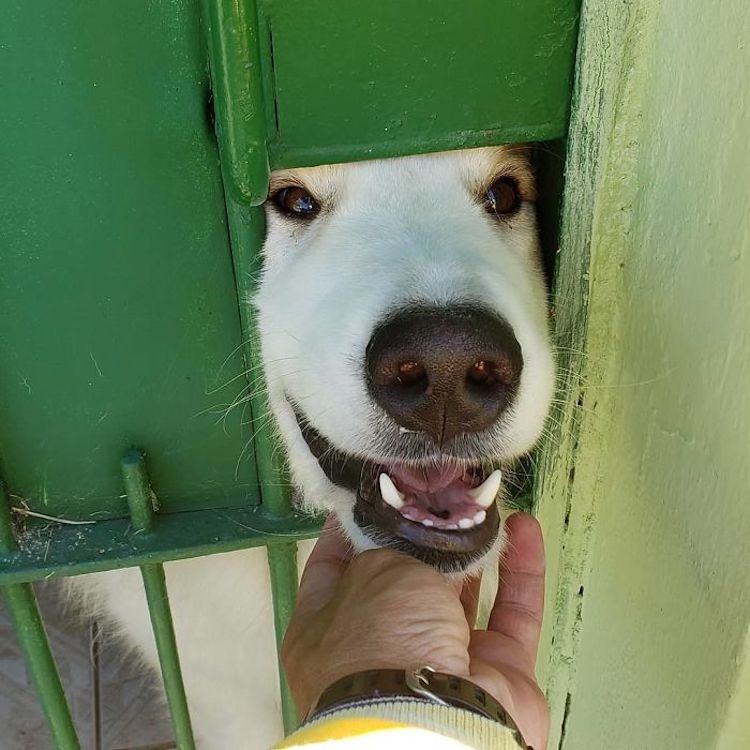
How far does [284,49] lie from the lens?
4.36 feet

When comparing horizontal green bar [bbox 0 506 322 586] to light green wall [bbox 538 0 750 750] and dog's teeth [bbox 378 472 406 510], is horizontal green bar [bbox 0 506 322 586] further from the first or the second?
light green wall [bbox 538 0 750 750]

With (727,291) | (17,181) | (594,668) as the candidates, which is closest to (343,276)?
(17,181)

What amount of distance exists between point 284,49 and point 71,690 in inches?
117

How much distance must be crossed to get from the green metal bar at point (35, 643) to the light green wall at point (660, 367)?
3.57 ft

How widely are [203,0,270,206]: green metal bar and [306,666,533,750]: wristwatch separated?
702 millimetres

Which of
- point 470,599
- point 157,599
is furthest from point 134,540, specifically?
point 470,599

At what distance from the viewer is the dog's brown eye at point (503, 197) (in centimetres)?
180

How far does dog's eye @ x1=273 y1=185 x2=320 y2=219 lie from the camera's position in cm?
177

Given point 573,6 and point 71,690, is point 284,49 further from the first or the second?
point 71,690

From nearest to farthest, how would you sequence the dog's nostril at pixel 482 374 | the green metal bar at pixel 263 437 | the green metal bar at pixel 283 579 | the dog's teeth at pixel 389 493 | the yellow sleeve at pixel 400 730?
the yellow sleeve at pixel 400 730 → the dog's nostril at pixel 482 374 → the green metal bar at pixel 263 437 → the dog's teeth at pixel 389 493 → the green metal bar at pixel 283 579

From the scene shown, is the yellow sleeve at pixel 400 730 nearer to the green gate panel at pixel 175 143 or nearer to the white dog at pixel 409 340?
the white dog at pixel 409 340

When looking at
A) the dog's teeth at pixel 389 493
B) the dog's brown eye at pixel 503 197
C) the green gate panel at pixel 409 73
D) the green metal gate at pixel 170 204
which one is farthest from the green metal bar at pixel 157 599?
the dog's brown eye at pixel 503 197

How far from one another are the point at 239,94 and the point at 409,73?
0.29m

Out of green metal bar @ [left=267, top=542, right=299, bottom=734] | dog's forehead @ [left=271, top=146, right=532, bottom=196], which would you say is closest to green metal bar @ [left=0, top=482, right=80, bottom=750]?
green metal bar @ [left=267, top=542, right=299, bottom=734]
